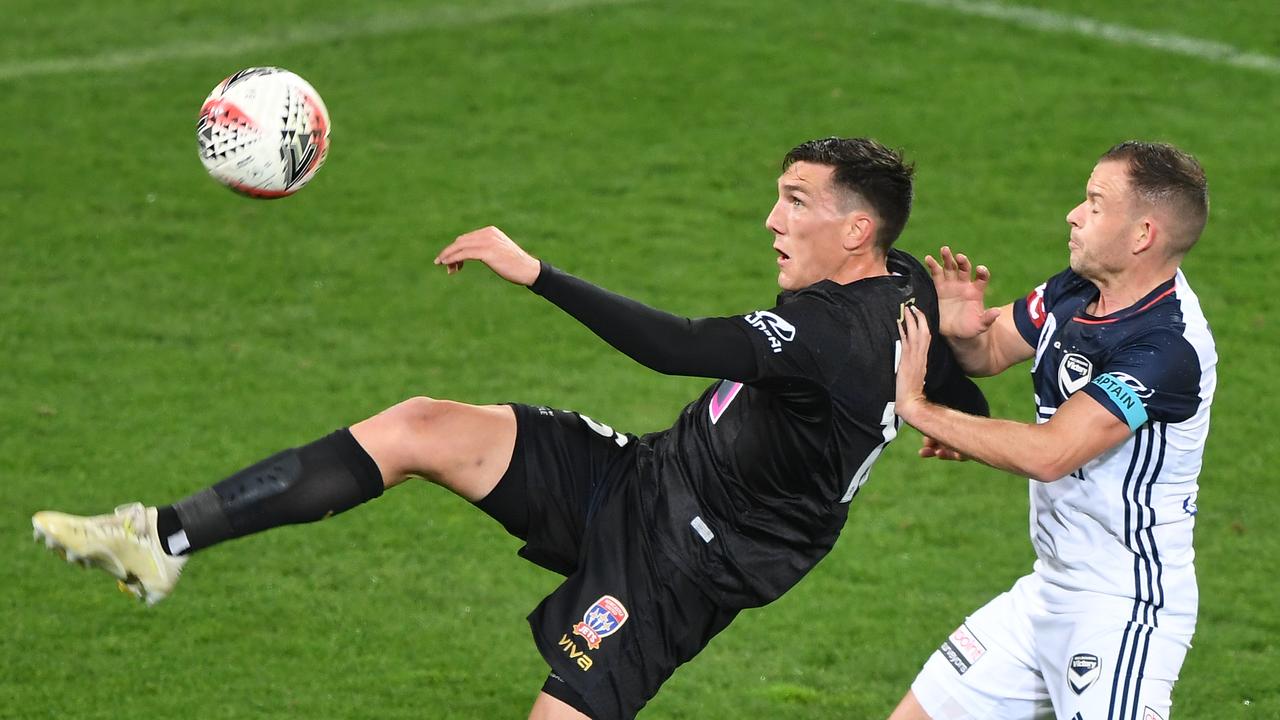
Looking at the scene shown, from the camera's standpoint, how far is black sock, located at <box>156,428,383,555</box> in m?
4.59

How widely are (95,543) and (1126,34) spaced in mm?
10361

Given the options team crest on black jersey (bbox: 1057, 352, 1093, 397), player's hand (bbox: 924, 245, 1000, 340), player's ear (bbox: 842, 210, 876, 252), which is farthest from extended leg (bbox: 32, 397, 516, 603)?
team crest on black jersey (bbox: 1057, 352, 1093, 397)

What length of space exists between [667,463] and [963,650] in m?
1.05

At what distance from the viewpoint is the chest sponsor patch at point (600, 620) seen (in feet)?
16.4

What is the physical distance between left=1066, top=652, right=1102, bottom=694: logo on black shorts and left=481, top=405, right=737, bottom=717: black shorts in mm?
999

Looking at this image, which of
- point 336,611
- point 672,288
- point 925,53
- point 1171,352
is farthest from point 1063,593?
point 925,53

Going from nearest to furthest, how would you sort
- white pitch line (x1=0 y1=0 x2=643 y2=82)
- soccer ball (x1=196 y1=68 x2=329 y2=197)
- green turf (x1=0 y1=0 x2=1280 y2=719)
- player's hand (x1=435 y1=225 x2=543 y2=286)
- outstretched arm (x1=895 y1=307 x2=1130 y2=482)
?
player's hand (x1=435 y1=225 x2=543 y2=286)
outstretched arm (x1=895 y1=307 x2=1130 y2=482)
soccer ball (x1=196 y1=68 x2=329 y2=197)
green turf (x1=0 y1=0 x2=1280 y2=719)
white pitch line (x1=0 y1=0 x2=643 y2=82)

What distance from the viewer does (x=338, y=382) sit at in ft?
29.1

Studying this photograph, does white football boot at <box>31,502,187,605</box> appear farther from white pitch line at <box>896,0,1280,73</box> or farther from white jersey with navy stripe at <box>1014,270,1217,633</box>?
white pitch line at <box>896,0,1280,73</box>

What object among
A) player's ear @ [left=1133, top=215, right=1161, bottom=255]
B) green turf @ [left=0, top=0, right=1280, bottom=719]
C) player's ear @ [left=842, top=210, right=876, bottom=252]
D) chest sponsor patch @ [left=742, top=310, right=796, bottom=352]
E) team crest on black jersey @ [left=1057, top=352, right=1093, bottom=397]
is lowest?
green turf @ [left=0, top=0, right=1280, bottom=719]

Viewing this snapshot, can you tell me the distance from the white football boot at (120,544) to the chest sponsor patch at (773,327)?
1.66 metres

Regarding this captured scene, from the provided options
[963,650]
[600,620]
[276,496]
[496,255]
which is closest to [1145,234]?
[963,650]

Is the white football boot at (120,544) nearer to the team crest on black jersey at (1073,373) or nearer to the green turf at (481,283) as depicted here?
the green turf at (481,283)

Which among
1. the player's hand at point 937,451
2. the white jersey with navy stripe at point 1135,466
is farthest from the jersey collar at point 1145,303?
the player's hand at point 937,451
